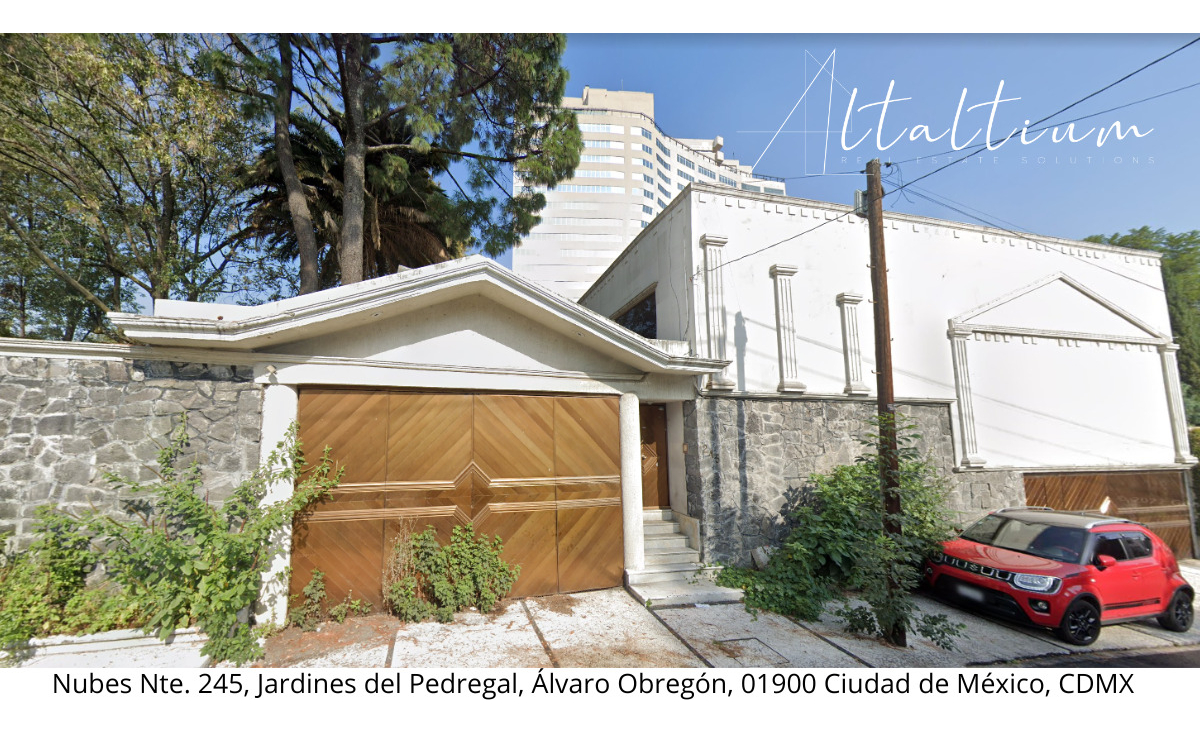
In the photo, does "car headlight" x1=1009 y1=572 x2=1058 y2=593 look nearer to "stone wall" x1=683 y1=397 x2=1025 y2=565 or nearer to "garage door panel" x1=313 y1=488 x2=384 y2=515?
"stone wall" x1=683 y1=397 x2=1025 y2=565

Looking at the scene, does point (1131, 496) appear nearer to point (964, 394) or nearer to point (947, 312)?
point (964, 394)

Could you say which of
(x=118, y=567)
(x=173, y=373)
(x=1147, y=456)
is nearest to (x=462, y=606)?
(x=118, y=567)

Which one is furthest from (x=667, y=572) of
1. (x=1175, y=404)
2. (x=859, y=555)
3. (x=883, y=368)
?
(x=1175, y=404)

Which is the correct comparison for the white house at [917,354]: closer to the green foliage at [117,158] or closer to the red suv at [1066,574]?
the red suv at [1066,574]

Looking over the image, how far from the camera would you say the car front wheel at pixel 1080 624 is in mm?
6156

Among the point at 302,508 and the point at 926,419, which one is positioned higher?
the point at 926,419

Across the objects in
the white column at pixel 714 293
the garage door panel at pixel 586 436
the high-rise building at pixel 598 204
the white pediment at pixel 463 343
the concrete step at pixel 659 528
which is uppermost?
the high-rise building at pixel 598 204

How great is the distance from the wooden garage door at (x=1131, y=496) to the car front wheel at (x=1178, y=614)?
2.98m

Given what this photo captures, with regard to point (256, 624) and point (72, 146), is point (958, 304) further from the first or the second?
point (72, 146)

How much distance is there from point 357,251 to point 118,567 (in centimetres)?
655

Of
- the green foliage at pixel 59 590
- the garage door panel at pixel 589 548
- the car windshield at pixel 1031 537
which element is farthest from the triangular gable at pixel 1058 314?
the green foliage at pixel 59 590

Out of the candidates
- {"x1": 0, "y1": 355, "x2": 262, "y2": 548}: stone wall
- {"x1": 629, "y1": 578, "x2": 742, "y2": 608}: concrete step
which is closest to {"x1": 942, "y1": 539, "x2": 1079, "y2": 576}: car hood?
{"x1": 629, "y1": 578, "x2": 742, "y2": 608}: concrete step

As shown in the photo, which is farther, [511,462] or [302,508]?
[511,462]
